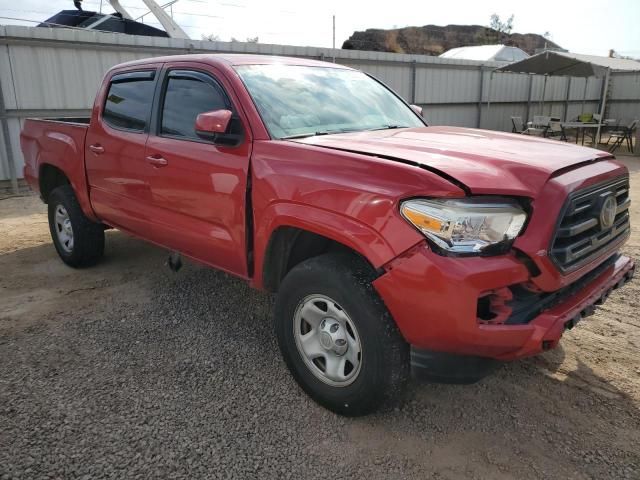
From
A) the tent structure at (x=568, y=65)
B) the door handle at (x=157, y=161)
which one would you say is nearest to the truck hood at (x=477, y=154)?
the door handle at (x=157, y=161)

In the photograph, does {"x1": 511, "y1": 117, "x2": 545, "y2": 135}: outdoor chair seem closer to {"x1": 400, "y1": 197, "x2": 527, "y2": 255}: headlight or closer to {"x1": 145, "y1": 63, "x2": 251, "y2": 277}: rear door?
{"x1": 145, "y1": 63, "x2": 251, "y2": 277}: rear door

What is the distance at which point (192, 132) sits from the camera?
347 centimetres

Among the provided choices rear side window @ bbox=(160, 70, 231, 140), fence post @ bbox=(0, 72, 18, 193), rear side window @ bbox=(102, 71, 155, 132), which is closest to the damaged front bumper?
rear side window @ bbox=(160, 70, 231, 140)

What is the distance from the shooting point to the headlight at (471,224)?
2182 millimetres

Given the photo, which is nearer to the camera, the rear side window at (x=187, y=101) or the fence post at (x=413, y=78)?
the rear side window at (x=187, y=101)

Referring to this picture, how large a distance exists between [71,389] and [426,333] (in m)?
2.10

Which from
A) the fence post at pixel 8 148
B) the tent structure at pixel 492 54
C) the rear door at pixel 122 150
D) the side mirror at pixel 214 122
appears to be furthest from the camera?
the tent structure at pixel 492 54

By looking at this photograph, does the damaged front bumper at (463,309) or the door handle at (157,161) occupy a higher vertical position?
the door handle at (157,161)

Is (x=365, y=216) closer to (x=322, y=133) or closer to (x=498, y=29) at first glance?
(x=322, y=133)

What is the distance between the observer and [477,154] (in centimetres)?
253

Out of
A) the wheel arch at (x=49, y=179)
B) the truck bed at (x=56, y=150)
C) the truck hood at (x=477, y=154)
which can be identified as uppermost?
the truck hood at (x=477, y=154)

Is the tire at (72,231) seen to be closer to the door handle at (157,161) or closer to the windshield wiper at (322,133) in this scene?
the door handle at (157,161)

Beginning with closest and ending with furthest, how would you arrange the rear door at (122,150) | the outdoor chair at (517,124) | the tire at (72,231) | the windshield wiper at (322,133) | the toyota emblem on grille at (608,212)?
the toyota emblem on grille at (608,212)
the windshield wiper at (322,133)
the rear door at (122,150)
the tire at (72,231)
the outdoor chair at (517,124)

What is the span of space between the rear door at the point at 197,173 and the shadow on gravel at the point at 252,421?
27.3 inches
